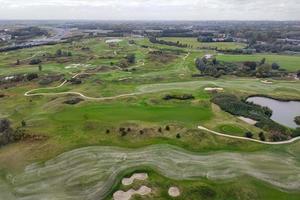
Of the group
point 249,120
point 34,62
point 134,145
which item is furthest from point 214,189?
point 34,62

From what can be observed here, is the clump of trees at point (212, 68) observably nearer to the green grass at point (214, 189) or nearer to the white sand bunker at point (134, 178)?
the green grass at point (214, 189)

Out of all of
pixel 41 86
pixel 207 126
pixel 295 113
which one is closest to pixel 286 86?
pixel 295 113

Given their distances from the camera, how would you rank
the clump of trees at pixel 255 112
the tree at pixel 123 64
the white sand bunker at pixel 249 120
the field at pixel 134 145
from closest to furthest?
the field at pixel 134 145 → the clump of trees at pixel 255 112 → the white sand bunker at pixel 249 120 → the tree at pixel 123 64

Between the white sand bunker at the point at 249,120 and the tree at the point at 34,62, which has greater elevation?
the white sand bunker at the point at 249,120

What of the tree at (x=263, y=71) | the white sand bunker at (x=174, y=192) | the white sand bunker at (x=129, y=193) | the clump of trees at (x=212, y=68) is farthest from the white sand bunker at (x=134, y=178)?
the tree at (x=263, y=71)

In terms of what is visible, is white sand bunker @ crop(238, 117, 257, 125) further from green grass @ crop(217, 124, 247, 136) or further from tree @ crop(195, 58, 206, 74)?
tree @ crop(195, 58, 206, 74)
